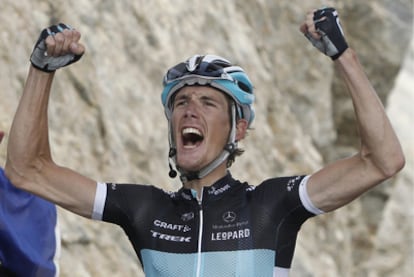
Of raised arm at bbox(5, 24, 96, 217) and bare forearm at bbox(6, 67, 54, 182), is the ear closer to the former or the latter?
raised arm at bbox(5, 24, 96, 217)

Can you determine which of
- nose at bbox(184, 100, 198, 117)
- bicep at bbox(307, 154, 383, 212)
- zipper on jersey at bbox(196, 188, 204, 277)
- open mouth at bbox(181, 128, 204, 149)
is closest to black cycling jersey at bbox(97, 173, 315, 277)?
zipper on jersey at bbox(196, 188, 204, 277)

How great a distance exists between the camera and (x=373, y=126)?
17.0ft

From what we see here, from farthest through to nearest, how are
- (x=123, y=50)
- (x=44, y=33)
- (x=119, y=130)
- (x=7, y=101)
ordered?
1. (x=123, y=50)
2. (x=119, y=130)
3. (x=7, y=101)
4. (x=44, y=33)

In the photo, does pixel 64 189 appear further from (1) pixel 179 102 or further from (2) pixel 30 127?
(1) pixel 179 102

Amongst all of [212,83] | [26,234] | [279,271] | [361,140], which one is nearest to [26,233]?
[26,234]

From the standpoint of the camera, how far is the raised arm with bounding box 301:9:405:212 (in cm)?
521

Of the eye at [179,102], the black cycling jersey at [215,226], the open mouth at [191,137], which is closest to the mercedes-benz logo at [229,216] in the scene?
the black cycling jersey at [215,226]

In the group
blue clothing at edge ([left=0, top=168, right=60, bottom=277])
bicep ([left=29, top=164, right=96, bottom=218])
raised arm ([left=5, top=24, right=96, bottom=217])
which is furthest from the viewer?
blue clothing at edge ([left=0, top=168, right=60, bottom=277])

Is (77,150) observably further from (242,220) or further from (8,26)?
(242,220)

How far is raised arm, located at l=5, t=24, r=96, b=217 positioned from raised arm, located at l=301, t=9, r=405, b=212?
41.6 inches

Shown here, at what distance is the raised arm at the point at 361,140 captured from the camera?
521 centimetres

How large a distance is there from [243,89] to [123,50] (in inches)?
313

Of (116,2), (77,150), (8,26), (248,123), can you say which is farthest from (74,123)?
(248,123)

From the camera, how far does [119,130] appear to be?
1290 cm
